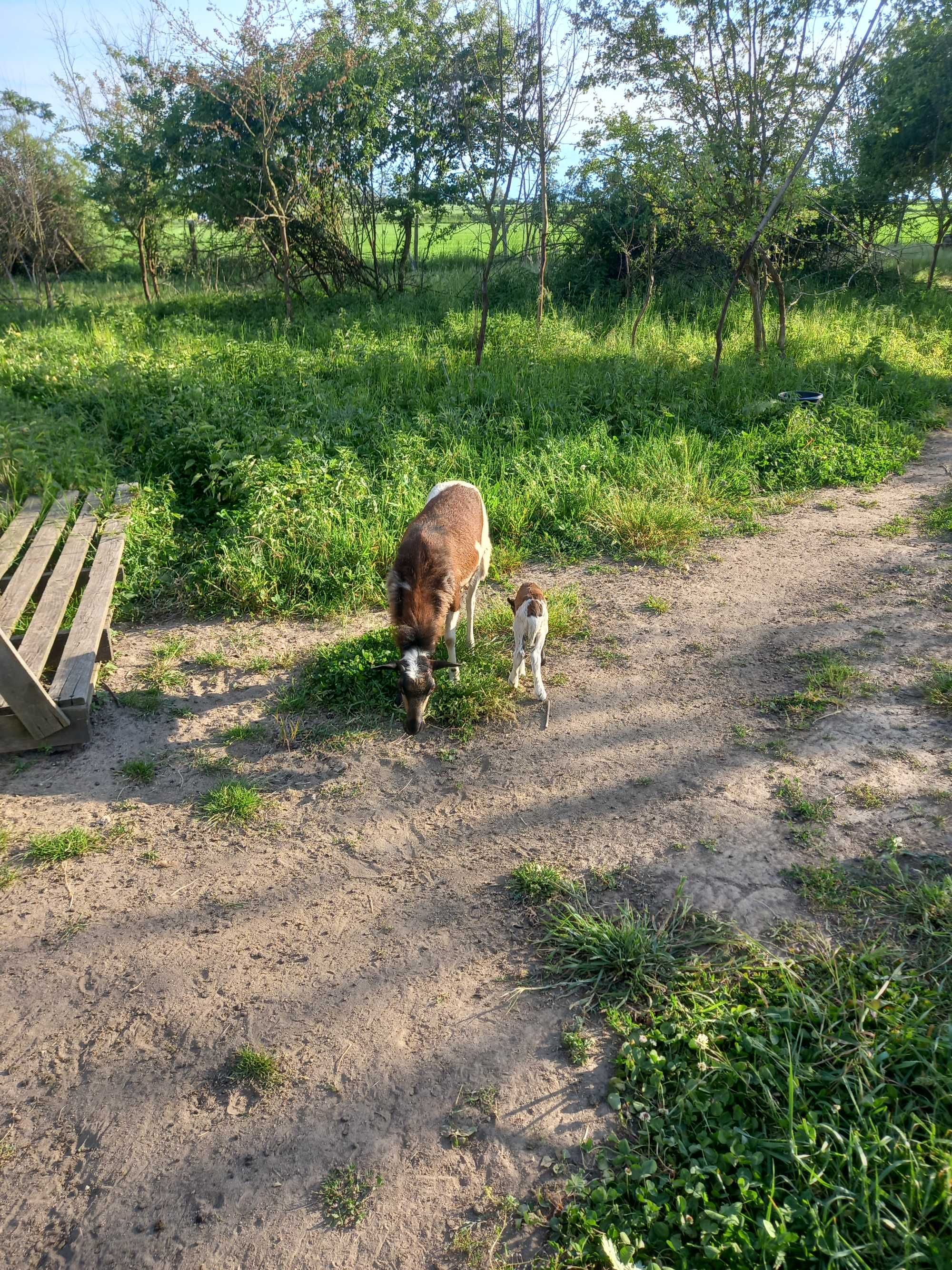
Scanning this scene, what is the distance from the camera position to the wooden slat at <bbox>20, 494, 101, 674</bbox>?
184 inches

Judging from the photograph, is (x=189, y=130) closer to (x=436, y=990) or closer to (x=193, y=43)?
(x=193, y=43)

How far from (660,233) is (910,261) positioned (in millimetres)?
8284

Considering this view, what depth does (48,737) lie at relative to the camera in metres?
4.47

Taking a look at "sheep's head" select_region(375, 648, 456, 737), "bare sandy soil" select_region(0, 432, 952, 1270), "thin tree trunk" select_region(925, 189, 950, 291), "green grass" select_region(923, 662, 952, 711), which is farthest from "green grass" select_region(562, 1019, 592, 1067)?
"thin tree trunk" select_region(925, 189, 950, 291)

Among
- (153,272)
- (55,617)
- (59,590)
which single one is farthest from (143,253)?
(55,617)

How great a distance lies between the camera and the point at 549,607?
19.4 feet

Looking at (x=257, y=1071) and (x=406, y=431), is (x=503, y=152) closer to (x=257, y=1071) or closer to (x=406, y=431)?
(x=406, y=431)

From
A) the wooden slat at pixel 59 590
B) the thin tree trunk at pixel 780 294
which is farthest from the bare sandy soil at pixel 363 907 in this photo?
the thin tree trunk at pixel 780 294

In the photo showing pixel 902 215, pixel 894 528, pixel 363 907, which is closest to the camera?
pixel 363 907

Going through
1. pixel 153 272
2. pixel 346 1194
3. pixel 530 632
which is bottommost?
pixel 346 1194

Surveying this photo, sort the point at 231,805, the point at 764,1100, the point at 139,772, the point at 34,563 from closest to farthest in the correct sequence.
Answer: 1. the point at 764,1100
2. the point at 231,805
3. the point at 139,772
4. the point at 34,563

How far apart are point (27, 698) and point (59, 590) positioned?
1.32 metres

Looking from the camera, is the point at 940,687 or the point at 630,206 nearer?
the point at 940,687

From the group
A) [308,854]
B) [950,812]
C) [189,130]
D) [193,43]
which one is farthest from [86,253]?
[950,812]
